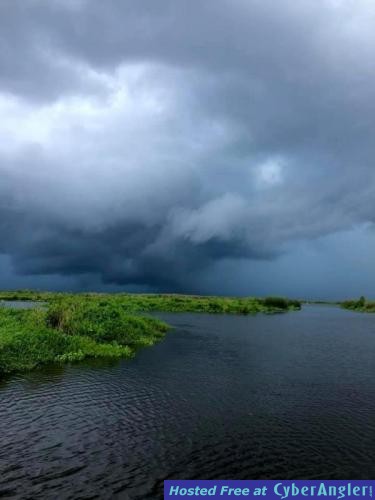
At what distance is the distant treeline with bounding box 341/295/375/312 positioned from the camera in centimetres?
15398

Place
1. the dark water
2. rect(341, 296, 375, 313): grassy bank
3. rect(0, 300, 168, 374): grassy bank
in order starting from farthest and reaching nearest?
rect(341, 296, 375, 313): grassy bank → rect(0, 300, 168, 374): grassy bank → the dark water

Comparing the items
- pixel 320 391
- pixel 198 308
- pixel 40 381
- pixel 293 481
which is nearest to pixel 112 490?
pixel 293 481

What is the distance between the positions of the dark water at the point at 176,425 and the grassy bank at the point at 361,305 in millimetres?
124439

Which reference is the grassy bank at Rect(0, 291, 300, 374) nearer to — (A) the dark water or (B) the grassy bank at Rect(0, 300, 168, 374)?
(B) the grassy bank at Rect(0, 300, 168, 374)

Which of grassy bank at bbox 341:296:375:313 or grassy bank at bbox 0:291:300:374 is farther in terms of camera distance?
grassy bank at bbox 341:296:375:313

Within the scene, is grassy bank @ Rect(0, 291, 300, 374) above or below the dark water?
above

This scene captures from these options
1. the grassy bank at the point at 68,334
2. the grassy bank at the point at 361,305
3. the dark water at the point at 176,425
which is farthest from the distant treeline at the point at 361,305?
the dark water at the point at 176,425

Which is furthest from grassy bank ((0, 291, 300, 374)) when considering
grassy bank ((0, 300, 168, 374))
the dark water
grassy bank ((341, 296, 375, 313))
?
grassy bank ((341, 296, 375, 313))

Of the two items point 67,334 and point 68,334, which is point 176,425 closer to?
point 67,334

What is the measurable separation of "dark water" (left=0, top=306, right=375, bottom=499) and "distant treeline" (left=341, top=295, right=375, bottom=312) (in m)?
125

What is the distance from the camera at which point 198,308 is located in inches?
4473

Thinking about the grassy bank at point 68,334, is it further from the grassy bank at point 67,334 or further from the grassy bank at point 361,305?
the grassy bank at point 361,305

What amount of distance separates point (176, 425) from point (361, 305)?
534 feet

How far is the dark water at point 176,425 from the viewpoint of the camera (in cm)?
1645
